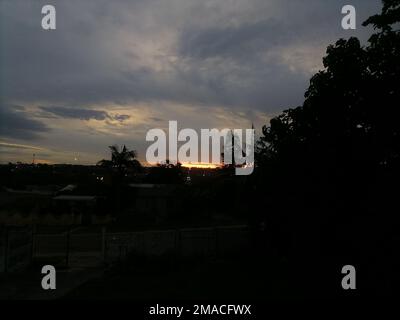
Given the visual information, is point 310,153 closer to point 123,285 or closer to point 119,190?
point 123,285

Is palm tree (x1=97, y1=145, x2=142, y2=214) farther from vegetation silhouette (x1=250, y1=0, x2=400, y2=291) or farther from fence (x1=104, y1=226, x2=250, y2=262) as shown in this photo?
vegetation silhouette (x1=250, y1=0, x2=400, y2=291)

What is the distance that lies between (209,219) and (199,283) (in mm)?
19288

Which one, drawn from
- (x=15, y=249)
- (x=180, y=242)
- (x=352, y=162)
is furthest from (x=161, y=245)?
(x=352, y=162)

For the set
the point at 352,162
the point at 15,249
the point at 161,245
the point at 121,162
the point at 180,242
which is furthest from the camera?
the point at 121,162

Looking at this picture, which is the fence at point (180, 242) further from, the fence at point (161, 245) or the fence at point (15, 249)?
the fence at point (15, 249)

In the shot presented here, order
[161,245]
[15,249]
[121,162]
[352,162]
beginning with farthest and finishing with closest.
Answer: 1. [121,162]
2. [161,245]
3. [15,249]
4. [352,162]

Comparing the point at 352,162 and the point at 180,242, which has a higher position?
the point at 352,162

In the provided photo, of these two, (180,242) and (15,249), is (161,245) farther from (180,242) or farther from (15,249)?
(15,249)

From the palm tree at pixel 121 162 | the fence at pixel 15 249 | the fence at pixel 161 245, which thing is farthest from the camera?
the palm tree at pixel 121 162

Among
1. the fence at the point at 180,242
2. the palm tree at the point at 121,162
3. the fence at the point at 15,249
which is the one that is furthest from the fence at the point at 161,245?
the palm tree at the point at 121,162

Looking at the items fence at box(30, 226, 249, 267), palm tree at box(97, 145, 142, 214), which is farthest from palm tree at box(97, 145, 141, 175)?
fence at box(30, 226, 249, 267)

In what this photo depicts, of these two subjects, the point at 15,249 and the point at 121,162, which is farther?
the point at 121,162

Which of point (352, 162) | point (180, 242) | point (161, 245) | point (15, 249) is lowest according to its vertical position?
point (161, 245)
